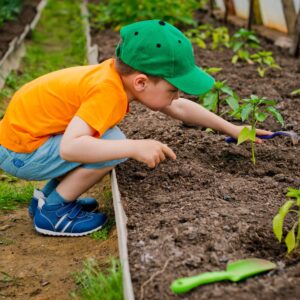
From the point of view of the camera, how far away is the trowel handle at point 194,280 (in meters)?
2.15

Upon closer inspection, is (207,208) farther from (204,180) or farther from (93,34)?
(93,34)

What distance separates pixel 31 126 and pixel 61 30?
260 inches

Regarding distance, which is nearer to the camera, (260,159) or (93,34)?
(260,159)

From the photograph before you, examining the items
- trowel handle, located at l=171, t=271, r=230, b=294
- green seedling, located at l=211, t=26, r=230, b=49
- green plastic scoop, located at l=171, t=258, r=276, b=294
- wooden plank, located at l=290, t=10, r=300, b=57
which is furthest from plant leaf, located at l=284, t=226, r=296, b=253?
→ green seedling, located at l=211, t=26, r=230, b=49

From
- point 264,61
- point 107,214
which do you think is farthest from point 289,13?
point 107,214

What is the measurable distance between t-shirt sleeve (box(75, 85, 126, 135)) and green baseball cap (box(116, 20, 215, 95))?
0.54ft

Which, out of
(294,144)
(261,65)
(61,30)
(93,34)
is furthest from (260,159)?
(61,30)

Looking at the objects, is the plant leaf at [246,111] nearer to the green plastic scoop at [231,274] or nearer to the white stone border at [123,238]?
the white stone border at [123,238]

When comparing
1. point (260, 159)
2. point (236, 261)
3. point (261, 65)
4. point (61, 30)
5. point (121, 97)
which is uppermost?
point (121, 97)

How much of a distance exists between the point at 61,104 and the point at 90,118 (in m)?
0.34

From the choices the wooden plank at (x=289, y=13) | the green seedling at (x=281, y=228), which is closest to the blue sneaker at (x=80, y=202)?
the green seedling at (x=281, y=228)

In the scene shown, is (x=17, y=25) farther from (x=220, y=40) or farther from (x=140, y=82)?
(x=140, y=82)

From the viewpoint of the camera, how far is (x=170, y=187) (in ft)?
10.6

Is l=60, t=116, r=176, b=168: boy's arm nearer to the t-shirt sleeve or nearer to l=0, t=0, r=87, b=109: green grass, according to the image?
the t-shirt sleeve
